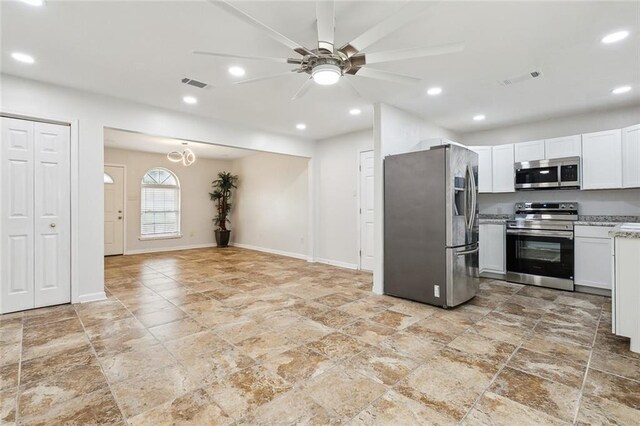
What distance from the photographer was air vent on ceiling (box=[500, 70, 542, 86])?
10.7 feet

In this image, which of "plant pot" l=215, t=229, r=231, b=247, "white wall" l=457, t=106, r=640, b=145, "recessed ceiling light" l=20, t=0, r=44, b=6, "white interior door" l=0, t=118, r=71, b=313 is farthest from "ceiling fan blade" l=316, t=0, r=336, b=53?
"plant pot" l=215, t=229, r=231, b=247

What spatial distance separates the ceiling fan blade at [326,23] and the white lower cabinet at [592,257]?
4.36 metres

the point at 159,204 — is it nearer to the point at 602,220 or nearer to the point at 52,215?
the point at 52,215

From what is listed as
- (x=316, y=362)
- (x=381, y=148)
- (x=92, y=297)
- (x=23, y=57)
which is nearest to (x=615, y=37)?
(x=381, y=148)

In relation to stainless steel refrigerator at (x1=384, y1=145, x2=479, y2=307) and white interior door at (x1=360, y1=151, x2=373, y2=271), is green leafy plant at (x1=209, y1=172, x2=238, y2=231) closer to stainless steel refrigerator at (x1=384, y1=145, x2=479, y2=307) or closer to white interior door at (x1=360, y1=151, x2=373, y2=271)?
white interior door at (x1=360, y1=151, x2=373, y2=271)

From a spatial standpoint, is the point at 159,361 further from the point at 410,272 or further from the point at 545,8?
the point at 545,8

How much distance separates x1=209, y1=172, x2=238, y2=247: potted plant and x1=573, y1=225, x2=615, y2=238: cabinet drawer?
8128mm

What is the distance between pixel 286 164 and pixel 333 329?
5.34m

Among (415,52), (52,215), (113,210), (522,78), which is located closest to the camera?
(415,52)

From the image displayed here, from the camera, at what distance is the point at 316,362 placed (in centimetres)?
235

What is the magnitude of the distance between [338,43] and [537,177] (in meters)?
3.99

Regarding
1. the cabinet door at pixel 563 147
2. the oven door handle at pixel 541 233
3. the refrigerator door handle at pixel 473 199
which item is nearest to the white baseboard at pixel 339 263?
the refrigerator door handle at pixel 473 199

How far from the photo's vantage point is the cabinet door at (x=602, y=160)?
4.13 metres

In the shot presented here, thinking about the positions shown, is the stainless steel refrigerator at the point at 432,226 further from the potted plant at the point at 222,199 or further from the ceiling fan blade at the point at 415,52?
the potted plant at the point at 222,199
